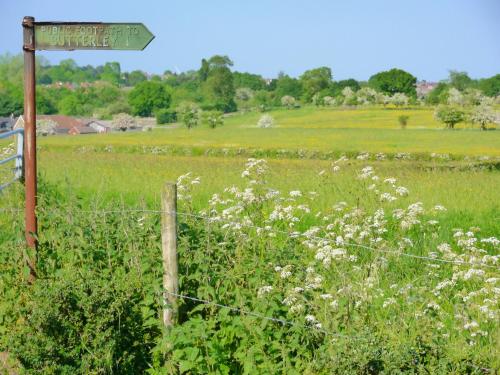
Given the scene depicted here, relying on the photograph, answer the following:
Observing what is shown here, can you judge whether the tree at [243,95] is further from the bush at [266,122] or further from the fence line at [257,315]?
the fence line at [257,315]

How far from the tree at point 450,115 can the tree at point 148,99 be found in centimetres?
8992

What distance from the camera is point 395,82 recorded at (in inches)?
5359

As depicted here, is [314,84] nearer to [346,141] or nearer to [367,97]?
[367,97]

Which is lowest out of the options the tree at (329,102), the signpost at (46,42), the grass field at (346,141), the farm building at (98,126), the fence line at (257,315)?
the farm building at (98,126)

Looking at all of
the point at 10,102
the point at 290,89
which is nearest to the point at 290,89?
the point at 290,89

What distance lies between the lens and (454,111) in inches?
2712

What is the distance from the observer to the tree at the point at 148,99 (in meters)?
153

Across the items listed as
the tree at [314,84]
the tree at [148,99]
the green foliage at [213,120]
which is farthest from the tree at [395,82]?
the green foliage at [213,120]

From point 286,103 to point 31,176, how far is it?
131 meters

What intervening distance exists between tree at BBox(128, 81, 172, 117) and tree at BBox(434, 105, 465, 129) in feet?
295

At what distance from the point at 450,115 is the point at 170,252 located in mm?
64806

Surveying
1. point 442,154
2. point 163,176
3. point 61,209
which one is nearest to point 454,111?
point 442,154

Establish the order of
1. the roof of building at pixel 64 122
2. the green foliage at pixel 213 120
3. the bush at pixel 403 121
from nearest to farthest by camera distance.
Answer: the bush at pixel 403 121 < the green foliage at pixel 213 120 < the roof of building at pixel 64 122

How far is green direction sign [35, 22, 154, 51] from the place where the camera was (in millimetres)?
7242
